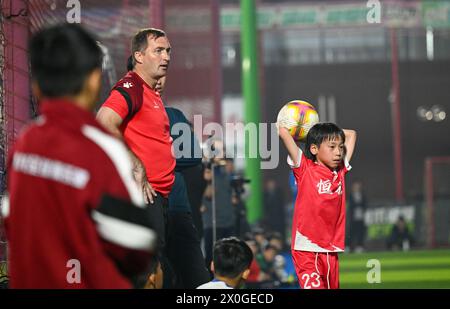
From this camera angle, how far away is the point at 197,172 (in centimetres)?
967

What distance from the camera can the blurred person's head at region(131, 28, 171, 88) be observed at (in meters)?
6.06

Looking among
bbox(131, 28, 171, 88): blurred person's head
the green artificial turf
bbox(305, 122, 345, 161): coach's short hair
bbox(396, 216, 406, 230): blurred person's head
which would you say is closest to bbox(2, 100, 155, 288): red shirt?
bbox(131, 28, 171, 88): blurred person's head

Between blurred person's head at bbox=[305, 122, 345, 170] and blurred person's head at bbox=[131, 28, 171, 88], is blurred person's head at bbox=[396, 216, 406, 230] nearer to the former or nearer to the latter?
blurred person's head at bbox=[305, 122, 345, 170]

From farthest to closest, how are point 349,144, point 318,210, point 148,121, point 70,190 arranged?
point 349,144 < point 318,210 < point 148,121 < point 70,190

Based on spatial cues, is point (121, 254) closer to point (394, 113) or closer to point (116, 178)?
point (116, 178)

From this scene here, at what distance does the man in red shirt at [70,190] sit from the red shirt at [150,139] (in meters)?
2.49

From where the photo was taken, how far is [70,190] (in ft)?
9.98

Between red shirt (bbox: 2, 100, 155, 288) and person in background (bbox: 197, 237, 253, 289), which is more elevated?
red shirt (bbox: 2, 100, 155, 288)

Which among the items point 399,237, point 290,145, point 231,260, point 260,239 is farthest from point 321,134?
point 399,237

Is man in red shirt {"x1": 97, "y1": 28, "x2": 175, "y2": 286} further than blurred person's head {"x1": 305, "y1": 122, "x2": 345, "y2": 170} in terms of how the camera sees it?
No

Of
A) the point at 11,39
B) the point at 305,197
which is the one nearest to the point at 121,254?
the point at 305,197

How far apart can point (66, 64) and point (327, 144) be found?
3729 millimetres

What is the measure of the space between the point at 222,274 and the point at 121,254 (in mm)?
2386

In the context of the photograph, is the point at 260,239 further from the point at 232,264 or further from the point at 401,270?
the point at 232,264
